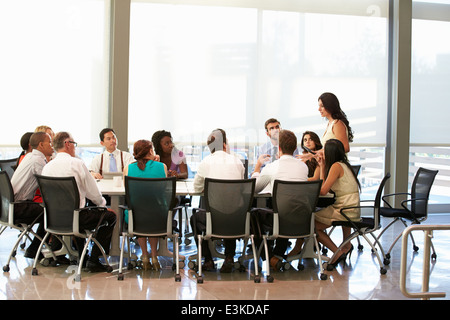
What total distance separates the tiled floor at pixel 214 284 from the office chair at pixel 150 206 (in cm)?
23

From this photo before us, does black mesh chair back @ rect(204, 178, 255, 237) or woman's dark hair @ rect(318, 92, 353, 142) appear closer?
black mesh chair back @ rect(204, 178, 255, 237)

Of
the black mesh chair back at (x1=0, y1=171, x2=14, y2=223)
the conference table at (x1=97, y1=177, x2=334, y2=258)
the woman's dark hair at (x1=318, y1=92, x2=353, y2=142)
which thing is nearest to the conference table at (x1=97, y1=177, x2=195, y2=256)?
the conference table at (x1=97, y1=177, x2=334, y2=258)

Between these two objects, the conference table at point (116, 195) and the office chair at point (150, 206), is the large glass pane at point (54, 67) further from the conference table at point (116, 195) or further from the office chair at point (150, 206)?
the office chair at point (150, 206)

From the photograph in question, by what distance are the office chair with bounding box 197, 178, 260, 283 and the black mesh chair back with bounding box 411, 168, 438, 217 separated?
81.7 inches

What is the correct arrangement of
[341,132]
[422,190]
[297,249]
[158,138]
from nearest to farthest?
[297,249]
[341,132]
[422,190]
[158,138]

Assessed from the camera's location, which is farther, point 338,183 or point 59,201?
point 338,183

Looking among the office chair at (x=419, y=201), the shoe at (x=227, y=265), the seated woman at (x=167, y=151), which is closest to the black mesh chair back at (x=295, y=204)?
the shoe at (x=227, y=265)

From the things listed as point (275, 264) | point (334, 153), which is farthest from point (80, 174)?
point (334, 153)

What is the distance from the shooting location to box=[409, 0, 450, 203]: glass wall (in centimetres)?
970

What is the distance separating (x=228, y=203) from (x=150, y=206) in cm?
67

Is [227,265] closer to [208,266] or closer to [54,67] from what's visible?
[208,266]

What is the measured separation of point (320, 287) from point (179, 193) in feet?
4.95

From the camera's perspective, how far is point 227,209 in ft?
16.9

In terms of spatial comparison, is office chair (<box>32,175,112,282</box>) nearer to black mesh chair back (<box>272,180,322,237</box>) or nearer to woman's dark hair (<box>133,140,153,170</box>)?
woman's dark hair (<box>133,140,153,170</box>)
